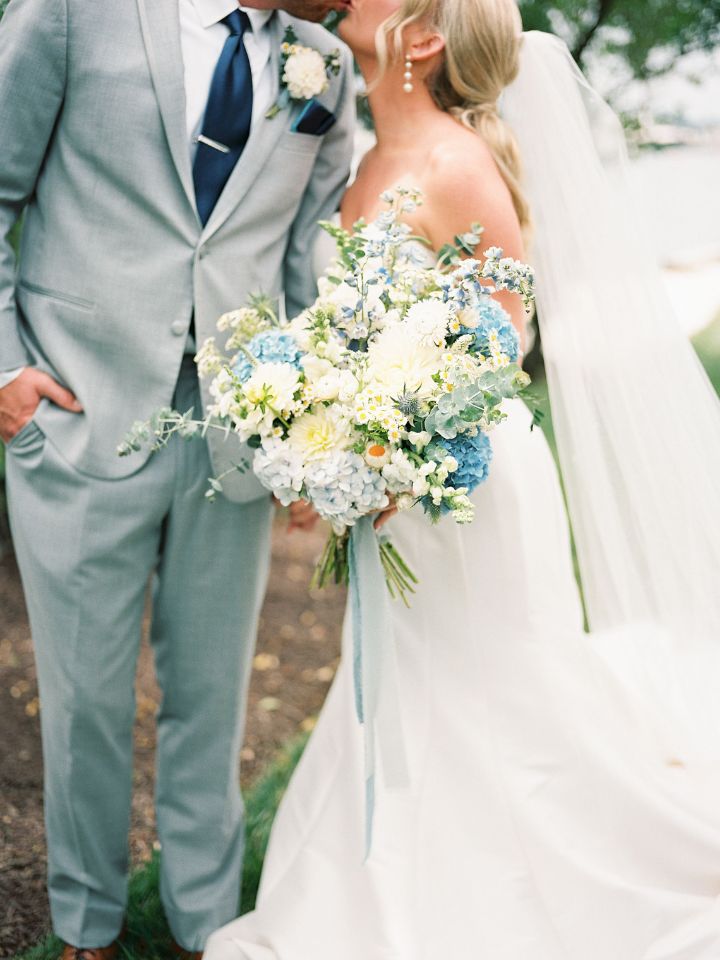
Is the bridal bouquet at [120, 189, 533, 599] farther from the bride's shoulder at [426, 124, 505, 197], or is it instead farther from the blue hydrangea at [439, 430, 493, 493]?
the bride's shoulder at [426, 124, 505, 197]

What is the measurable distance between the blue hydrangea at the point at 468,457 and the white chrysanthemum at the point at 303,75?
1014 mm

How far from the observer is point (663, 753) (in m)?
2.67

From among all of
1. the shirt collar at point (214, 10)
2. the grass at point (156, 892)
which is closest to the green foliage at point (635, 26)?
the shirt collar at point (214, 10)

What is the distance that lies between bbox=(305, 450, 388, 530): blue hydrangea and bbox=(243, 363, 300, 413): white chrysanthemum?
0.15 meters

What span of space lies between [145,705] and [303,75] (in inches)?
104

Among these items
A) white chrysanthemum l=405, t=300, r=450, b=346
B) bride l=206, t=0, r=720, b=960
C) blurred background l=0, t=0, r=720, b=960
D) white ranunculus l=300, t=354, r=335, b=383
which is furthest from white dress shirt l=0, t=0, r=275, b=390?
blurred background l=0, t=0, r=720, b=960

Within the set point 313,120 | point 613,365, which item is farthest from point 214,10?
point 613,365

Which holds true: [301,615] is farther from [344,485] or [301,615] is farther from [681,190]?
[344,485]

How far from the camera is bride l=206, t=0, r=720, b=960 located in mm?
2545

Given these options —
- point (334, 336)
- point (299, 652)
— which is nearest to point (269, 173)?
point (334, 336)

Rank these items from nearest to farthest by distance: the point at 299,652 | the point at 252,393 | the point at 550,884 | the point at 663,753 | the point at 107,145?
the point at 252,393
the point at 107,145
the point at 550,884
the point at 663,753
the point at 299,652

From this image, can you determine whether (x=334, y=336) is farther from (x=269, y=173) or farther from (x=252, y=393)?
(x=269, y=173)

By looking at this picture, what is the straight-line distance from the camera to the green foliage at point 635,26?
3.96 m

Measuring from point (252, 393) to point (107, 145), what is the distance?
0.73 m
